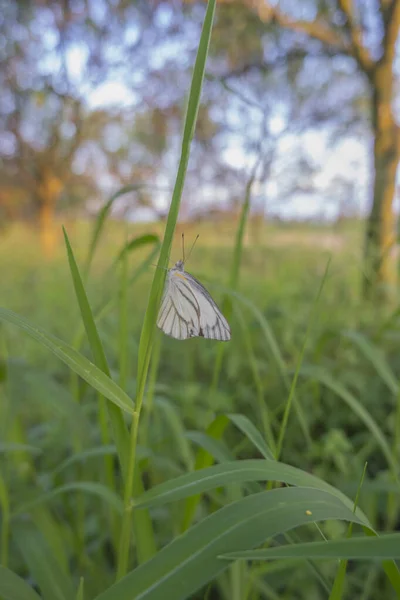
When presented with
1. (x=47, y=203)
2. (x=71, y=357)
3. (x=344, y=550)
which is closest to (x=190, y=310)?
(x=71, y=357)

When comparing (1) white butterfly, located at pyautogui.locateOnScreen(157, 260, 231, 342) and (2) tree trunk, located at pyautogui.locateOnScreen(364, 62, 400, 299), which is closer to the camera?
(1) white butterfly, located at pyautogui.locateOnScreen(157, 260, 231, 342)

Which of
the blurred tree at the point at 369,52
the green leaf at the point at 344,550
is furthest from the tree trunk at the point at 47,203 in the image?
the green leaf at the point at 344,550

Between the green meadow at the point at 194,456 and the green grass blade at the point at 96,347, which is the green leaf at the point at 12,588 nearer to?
the green meadow at the point at 194,456

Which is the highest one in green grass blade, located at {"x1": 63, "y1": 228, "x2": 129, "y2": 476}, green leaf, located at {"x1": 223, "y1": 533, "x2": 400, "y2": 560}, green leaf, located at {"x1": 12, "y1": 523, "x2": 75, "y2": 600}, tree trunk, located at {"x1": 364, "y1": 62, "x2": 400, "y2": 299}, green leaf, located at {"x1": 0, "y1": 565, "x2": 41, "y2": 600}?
tree trunk, located at {"x1": 364, "y1": 62, "x2": 400, "y2": 299}

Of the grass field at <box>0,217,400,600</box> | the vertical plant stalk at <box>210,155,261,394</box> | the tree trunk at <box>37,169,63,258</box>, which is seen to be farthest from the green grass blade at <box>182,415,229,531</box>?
the tree trunk at <box>37,169,63,258</box>

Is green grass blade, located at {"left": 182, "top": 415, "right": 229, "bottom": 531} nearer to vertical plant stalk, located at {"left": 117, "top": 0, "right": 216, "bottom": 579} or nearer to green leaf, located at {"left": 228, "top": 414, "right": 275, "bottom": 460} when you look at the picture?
green leaf, located at {"left": 228, "top": 414, "right": 275, "bottom": 460}

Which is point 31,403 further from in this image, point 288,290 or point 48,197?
point 48,197

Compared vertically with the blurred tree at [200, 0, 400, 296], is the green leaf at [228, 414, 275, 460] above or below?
below
